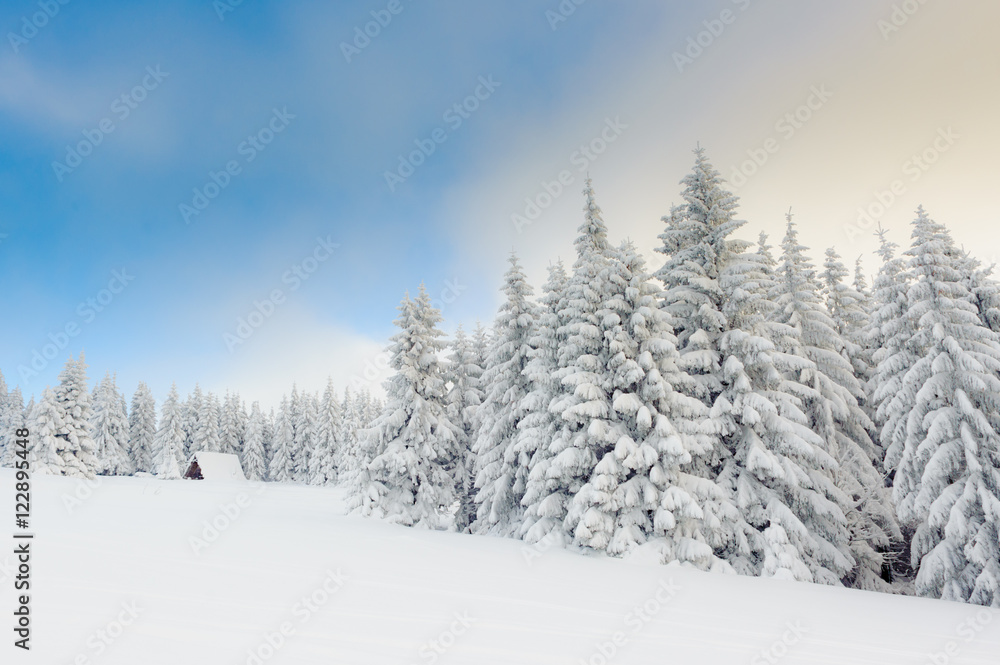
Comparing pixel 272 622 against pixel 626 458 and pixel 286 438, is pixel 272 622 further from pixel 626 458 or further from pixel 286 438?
pixel 286 438

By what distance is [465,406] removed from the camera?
2717 centimetres

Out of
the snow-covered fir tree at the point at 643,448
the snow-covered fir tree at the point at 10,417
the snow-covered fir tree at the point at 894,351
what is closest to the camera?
the snow-covered fir tree at the point at 643,448

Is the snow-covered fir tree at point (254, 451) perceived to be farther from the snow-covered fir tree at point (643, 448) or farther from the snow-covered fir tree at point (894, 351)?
the snow-covered fir tree at point (894, 351)

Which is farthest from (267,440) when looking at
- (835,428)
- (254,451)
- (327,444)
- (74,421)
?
(835,428)

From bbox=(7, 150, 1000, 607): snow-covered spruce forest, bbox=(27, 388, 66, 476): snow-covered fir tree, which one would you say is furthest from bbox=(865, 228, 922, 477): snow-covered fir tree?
bbox=(27, 388, 66, 476): snow-covered fir tree

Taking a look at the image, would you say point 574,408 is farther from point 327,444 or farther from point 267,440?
point 267,440

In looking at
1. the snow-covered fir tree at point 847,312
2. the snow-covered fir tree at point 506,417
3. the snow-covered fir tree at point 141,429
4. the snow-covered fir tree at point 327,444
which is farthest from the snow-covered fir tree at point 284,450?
the snow-covered fir tree at point 847,312

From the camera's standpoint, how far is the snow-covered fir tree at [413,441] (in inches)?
910

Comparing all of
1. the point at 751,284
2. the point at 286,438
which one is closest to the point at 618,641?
the point at 751,284

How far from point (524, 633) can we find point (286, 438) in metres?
75.0

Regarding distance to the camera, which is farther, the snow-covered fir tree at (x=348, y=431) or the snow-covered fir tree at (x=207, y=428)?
the snow-covered fir tree at (x=207, y=428)

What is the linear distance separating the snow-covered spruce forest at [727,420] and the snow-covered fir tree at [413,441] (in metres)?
0.13

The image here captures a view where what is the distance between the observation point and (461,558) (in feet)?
44.2

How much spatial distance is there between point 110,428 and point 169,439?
23.3 feet
